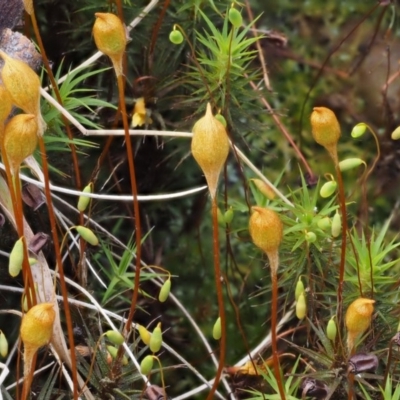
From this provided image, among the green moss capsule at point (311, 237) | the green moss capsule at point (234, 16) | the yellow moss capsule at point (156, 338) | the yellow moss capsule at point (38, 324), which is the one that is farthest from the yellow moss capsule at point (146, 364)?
the green moss capsule at point (234, 16)

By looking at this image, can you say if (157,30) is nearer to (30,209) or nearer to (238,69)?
(238,69)

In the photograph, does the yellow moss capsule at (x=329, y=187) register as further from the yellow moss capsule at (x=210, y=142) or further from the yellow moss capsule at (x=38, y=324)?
the yellow moss capsule at (x=38, y=324)

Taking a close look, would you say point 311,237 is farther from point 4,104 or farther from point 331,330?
point 4,104

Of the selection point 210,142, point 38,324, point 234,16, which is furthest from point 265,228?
point 234,16

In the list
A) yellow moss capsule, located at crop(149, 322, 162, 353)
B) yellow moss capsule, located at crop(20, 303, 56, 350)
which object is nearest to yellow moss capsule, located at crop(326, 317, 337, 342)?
yellow moss capsule, located at crop(149, 322, 162, 353)

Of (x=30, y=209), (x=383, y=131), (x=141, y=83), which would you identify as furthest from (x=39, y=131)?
(x=383, y=131)

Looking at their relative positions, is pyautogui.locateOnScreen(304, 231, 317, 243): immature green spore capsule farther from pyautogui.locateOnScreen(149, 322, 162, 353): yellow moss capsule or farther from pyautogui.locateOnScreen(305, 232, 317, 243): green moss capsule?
pyautogui.locateOnScreen(149, 322, 162, 353): yellow moss capsule
